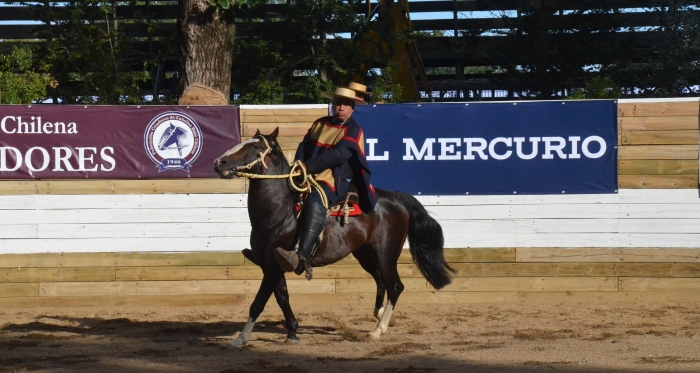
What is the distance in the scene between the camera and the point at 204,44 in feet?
34.9

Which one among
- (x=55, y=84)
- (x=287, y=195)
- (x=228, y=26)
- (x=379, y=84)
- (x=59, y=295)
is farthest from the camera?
(x=55, y=84)

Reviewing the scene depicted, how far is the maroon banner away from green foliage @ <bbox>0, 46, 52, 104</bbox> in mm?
5077

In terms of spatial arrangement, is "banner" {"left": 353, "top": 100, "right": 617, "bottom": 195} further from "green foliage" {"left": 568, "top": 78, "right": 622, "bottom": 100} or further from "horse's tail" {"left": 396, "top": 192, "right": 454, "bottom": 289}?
"green foliage" {"left": 568, "top": 78, "right": 622, "bottom": 100}

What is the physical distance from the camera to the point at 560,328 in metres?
8.22

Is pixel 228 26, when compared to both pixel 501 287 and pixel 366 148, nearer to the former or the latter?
pixel 366 148

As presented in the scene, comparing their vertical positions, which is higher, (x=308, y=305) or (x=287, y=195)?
(x=287, y=195)

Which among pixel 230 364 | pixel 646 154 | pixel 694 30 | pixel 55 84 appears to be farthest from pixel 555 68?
pixel 230 364

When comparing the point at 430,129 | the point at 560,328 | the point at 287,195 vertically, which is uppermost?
the point at 430,129

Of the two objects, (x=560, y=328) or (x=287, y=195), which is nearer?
(x=287, y=195)

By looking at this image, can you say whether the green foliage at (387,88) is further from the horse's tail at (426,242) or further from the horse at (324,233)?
the horse at (324,233)

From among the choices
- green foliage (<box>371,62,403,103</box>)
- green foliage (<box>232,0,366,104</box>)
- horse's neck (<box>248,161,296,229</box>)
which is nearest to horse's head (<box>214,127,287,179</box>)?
horse's neck (<box>248,161,296,229</box>)

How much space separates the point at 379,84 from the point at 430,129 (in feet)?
12.9

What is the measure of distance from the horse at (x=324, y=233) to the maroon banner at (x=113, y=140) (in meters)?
2.26

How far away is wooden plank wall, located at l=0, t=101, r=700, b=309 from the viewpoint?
941 cm
